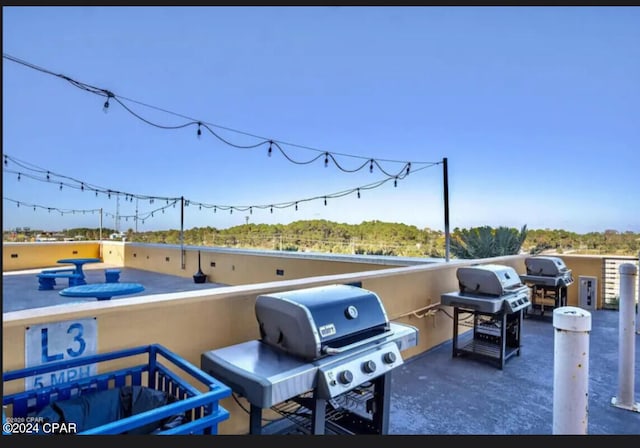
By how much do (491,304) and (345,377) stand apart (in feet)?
7.99

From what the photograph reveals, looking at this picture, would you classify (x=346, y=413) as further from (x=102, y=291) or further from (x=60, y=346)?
(x=102, y=291)

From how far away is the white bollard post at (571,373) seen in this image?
1.39 metres

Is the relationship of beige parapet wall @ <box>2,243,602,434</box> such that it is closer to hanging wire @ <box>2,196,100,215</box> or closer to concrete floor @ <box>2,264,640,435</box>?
concrete floor @ <box>2,264,640,435</box>

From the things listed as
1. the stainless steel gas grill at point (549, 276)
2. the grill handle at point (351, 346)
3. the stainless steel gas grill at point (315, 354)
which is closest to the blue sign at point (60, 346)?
the stainless steel gas grill at point (315, 354)

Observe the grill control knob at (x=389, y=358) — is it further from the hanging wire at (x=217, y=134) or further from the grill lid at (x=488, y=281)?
the hanging wire at (x=217, y=134)

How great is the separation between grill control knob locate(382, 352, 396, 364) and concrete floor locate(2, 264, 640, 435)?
0.91m

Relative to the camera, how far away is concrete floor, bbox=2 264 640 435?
96.0 inches

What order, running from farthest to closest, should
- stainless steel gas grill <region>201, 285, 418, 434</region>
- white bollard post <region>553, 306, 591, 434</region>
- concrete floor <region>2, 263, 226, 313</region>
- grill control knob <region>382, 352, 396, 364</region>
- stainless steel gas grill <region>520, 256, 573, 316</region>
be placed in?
concrete floor <region>2, 263, 226, 313</region>
stainless steel gas grill <region>520, 256, 573, 316</region>
grill control knob <region>382, 352, 396, 364</region>
stainless steel gas grill <region>201, 285, 418, 434</region>
white bollard post <region>553, 306, 591, 434</region>

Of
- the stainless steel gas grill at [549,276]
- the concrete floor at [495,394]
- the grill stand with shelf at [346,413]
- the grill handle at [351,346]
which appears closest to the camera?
the grill handle at [351,346]

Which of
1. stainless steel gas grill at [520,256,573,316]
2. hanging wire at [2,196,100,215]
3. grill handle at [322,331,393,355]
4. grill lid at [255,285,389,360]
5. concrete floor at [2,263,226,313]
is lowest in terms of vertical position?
concrete floor at [2,263,226,313]

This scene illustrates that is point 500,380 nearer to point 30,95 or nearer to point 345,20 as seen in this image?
point 345,20

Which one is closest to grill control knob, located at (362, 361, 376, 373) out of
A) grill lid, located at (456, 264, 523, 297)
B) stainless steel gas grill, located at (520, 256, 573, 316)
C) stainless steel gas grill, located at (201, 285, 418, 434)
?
stainless steel gas grill, located at (201, 285, 418, 434)

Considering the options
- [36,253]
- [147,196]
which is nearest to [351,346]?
[147,196]

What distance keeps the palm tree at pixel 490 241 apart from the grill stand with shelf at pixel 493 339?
373 cm
